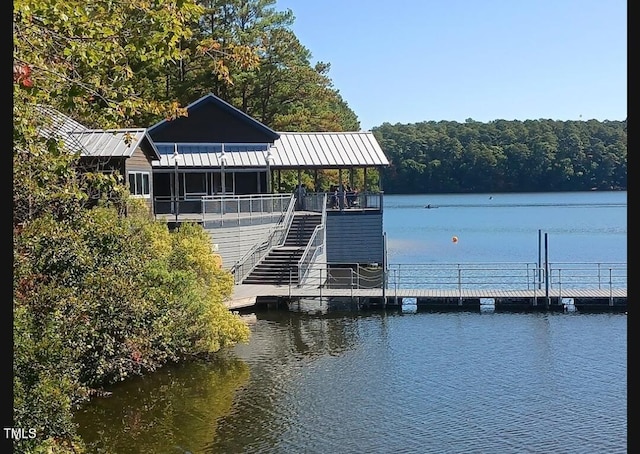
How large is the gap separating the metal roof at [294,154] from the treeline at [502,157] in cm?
8436

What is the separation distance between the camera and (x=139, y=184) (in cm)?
2517

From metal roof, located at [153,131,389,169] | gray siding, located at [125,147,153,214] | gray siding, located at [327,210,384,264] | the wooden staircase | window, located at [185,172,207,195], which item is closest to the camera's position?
gray siding, located at [125,147,153,214]

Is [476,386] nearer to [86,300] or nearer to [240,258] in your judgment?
[86,300]

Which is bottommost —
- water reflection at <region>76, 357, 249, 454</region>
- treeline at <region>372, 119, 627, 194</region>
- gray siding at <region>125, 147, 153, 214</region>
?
water reflection at <region>76, 357, 249, 454</region>

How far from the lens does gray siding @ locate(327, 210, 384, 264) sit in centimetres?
3166

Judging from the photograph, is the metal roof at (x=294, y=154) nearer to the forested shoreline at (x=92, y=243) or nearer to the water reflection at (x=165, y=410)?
the forested shoreline at (x=92, y=243)

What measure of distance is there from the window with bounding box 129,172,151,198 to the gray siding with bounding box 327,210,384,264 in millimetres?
8853

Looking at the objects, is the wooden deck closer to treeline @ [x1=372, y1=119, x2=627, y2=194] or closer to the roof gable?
the roof gable

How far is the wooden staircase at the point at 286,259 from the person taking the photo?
2686cm

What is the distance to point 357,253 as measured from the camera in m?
31.8

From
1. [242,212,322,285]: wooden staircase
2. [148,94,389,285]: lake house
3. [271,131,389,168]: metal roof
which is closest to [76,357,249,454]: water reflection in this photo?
[242,212,322,285]: wooden staircase

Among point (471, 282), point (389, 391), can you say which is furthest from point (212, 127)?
point (389, 391)

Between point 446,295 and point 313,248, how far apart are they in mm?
5825
